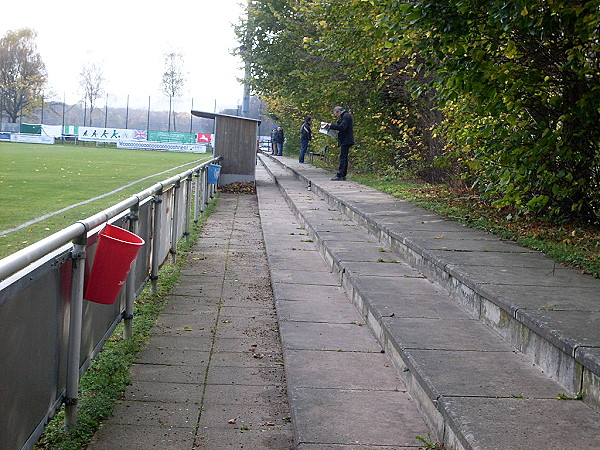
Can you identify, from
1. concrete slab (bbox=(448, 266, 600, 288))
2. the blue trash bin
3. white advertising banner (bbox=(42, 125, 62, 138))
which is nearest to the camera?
concrete slab (bbox=(448, 266, 600, 288))

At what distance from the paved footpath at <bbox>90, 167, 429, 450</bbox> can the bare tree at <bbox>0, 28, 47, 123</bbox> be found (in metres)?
77.8

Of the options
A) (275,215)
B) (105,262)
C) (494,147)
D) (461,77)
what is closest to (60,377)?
(105,262)

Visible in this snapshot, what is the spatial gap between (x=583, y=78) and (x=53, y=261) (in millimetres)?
6457

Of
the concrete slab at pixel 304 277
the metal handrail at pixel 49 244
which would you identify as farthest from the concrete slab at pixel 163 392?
the concrete slab at pixel 304 277

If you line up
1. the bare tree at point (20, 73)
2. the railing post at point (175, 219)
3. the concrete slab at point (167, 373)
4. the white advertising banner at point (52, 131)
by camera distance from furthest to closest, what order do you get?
the bare tree at point (20, 73), the white advertising banner at point (52, 131), the railing post at point (175, 219), the concrete slab at point (167, 373)

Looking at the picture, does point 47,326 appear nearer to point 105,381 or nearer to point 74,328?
point 74,328

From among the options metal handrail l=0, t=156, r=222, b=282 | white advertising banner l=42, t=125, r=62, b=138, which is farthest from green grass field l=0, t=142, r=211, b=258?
white advertising banner l=42, t=125, r=62, b=138

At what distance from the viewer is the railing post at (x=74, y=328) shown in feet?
12.5

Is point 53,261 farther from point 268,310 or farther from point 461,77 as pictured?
point 461,77

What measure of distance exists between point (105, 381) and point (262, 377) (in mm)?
970

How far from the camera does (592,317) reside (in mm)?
4758

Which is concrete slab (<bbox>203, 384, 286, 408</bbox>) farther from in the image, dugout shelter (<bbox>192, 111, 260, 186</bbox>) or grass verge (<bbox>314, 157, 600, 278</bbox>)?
dugout shelter (<bbox>192, 111, 260, 186</bbox>)

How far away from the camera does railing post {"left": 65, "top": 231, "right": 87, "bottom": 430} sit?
12.5 feet

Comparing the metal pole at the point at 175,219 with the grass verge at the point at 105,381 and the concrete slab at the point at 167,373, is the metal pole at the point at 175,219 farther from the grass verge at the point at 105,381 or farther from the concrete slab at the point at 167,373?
the concrete slab at the point at 167,373
